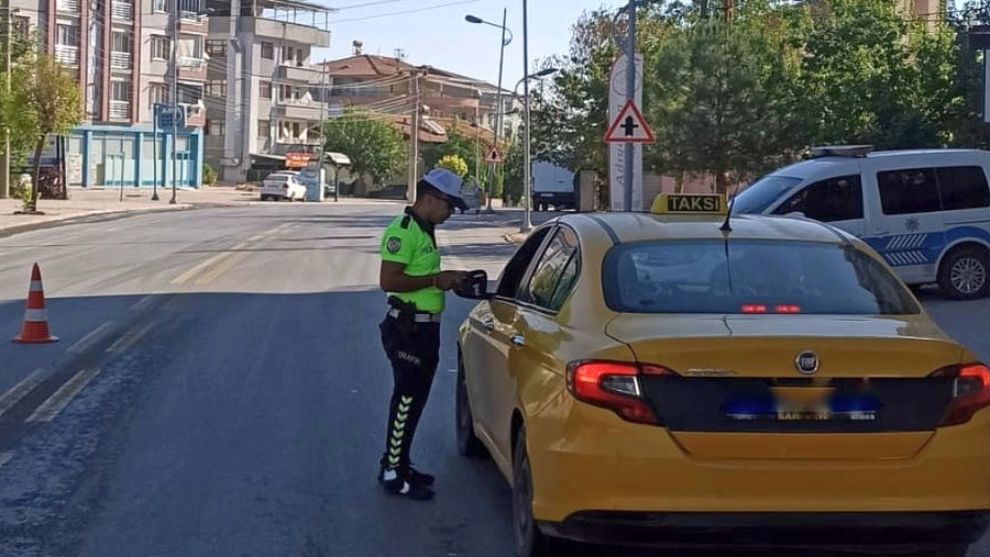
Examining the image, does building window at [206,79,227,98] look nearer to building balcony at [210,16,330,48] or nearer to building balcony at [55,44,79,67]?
building balcony at [210,16,330,48]

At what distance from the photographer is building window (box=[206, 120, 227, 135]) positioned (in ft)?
330

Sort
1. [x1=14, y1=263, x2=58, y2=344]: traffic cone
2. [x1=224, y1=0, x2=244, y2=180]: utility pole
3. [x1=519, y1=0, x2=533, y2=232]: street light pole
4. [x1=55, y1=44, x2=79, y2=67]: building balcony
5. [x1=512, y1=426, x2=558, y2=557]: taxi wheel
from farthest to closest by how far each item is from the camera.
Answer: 1. [x1=224, y1=0, x2=244, y2=180]: utility pole
2. [x1=55, y1=44, x2=79, y2=67]: building balcony
3. [x1=519, y1=0, x2=533, y2=232]: street light pole
4. [x1=14, y1=263, x2=58, y2=344]: traffic cone
5. [x1=512, y1=426, x2=558, y2=557]: taxi wheel

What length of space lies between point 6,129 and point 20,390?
33.3m

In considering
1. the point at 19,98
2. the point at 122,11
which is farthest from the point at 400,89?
the point at 19,98

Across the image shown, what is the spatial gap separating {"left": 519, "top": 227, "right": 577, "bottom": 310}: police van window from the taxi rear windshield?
0.41 meters

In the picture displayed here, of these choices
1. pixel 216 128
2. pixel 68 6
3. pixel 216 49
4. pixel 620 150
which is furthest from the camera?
pixel 216 128

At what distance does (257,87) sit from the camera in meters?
101

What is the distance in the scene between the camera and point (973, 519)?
226 inches

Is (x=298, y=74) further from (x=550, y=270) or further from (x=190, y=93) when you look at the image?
(x=550, y=270)

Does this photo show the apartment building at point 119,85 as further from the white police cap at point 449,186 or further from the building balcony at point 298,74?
the white police cap at point 449,186

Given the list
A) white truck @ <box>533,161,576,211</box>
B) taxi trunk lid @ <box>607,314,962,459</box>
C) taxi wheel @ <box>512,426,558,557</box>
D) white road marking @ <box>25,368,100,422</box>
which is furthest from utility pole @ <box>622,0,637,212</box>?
white truck @ <box>533,161,576,211</box>

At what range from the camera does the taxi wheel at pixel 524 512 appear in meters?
6.20

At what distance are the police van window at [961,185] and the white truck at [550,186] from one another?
48009 millimetres

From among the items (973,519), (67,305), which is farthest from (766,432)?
(67,305)
